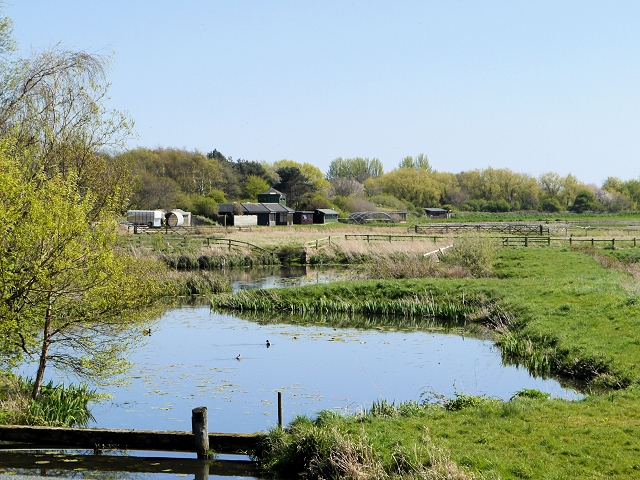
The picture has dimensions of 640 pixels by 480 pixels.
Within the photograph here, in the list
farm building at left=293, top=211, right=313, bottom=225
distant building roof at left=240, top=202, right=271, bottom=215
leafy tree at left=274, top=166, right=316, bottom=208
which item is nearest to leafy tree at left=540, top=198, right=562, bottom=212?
leafy tree at left=274, top=166, right=316, bottom=208

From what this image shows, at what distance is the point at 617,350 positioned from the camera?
18984 millimetres

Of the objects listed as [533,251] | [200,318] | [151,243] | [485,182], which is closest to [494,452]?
[200,318]

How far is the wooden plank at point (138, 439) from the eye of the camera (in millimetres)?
13328

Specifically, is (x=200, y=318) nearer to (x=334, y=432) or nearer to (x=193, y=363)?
(x=193, y=363)

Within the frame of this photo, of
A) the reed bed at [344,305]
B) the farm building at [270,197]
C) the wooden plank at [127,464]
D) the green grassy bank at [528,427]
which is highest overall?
A: the farm building at [270,197]

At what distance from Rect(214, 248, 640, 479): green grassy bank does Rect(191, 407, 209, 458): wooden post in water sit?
38.6 inches

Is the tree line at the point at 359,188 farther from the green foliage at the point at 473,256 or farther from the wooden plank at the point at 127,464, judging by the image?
the wooden plank at the point at 127,464

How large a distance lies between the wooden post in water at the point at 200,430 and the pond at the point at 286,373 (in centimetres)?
76

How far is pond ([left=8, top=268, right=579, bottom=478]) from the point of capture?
16844 mm

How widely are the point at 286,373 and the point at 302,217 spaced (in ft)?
274

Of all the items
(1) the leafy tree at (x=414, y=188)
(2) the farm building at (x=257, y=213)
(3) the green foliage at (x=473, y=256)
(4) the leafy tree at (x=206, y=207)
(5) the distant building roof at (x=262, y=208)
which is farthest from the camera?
(1) the leafy tree at (x=414, y=188)

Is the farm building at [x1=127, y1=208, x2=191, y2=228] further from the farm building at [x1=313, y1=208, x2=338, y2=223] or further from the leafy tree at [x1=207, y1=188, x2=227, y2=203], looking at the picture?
the farm building at [x1=313, y1=208, x2=338, y2=223]

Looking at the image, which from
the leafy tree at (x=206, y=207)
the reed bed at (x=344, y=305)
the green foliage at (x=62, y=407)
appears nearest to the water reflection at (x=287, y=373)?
the green foliage at (x=62, y=407)

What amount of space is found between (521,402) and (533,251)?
3398 cm
